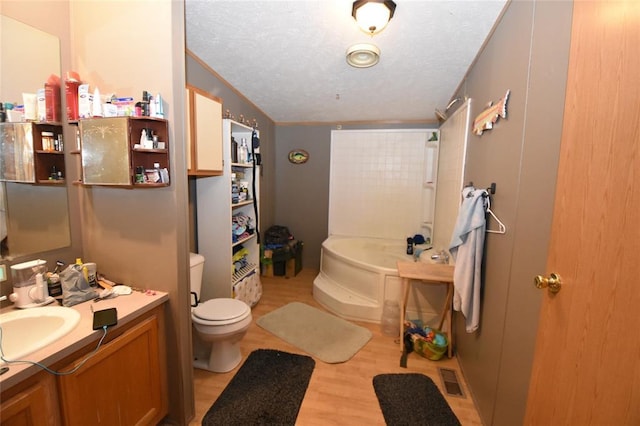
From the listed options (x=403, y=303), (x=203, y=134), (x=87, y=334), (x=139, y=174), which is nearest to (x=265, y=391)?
(x=87, y=334)

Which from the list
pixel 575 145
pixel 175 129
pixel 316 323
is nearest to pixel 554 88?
pixel 575 145

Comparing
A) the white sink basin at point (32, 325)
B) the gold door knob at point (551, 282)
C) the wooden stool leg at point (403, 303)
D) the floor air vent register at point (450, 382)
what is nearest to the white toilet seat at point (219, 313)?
the white sink basin at point (32, 325)

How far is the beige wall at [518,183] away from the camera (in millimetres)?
1032

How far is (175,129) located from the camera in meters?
1.29

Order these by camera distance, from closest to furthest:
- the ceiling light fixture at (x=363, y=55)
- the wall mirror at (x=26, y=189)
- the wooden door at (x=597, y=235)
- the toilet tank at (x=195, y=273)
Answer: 1. the wooden door at (x=597, y=235)
2. the wall mirror at (x=26, y=189)
3. the ceiling light fixture at (x=363, y=55)
4. the toilet tank at (x=195, y=273)

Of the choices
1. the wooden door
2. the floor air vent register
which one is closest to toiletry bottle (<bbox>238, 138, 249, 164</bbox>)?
the wooden door

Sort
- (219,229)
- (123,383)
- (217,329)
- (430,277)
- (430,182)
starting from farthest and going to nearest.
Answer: (430,182) < (219,229) < (430,277) < (217,329) < (123,383)

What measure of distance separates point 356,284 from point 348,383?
1.13 metres

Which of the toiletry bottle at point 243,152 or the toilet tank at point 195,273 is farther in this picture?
the toiletry bottle at point 243,152

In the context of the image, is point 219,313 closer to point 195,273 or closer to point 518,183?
point 195,273

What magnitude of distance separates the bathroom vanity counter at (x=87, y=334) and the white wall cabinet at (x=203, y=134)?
88cm

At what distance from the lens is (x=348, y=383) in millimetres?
1839

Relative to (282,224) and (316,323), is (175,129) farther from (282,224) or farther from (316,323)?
(282,224)

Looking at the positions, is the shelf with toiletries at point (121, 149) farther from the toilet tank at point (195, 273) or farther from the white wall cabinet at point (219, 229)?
the white wall cabinet at point (219, 229)
